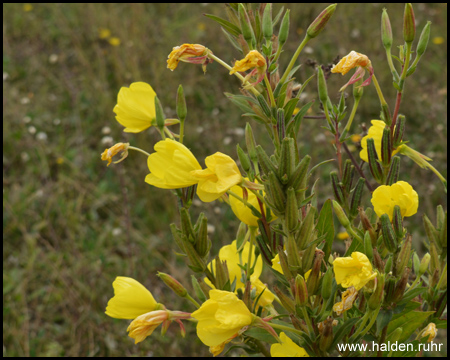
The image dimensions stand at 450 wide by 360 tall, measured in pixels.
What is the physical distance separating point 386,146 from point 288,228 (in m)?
0.21

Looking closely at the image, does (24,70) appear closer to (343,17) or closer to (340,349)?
(343,17)

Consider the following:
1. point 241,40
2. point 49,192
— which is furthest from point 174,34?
point 241,40

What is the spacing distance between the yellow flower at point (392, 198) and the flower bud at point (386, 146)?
0.21ft

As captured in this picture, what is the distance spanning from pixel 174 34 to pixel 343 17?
3.71 ft

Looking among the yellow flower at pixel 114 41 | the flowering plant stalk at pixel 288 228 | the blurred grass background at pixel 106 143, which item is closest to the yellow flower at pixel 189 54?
the flowering plant stalk at pixel 288 228

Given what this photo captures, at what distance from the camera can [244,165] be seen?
607 millimetres

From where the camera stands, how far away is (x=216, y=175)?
593 mm

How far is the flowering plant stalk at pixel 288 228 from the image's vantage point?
1.89ft

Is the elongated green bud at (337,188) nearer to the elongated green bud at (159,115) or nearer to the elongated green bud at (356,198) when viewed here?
the elongated green bud at (356,198)

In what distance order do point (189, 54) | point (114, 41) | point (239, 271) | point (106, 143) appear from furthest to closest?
point (114, 41)
point (106, 143)
point (239, 271)
point (189, 54)

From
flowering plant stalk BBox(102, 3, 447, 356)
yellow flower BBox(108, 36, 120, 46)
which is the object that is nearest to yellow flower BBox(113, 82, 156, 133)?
flowering plant stalk BBox(102, 3, 447, 356)

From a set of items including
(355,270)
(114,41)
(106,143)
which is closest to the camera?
(355,270)

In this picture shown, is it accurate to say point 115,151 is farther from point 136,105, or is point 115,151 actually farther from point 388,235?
point 388,235

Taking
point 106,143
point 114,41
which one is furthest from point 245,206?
point 114,41
